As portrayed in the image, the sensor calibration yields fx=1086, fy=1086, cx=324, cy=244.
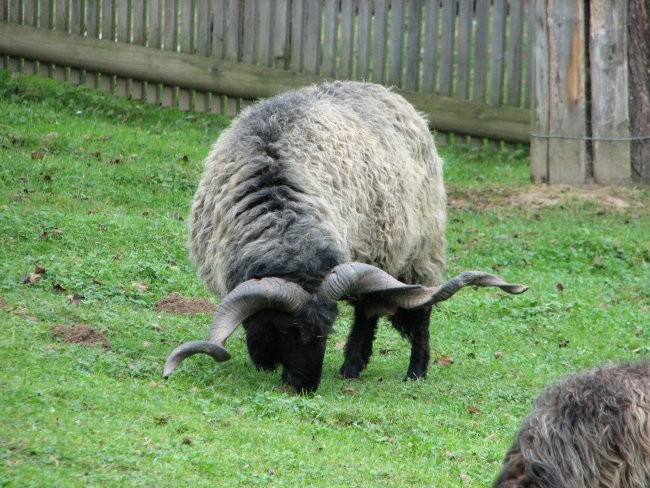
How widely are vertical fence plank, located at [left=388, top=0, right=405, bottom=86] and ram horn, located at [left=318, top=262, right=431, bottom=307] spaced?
7459 millimetres

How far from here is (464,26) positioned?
1459 cm

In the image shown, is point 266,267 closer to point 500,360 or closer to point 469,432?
point 469,432

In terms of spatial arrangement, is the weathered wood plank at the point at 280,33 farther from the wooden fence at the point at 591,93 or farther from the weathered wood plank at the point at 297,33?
the wooden fence at the point at 591,93

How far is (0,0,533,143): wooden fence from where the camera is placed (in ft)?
48.0

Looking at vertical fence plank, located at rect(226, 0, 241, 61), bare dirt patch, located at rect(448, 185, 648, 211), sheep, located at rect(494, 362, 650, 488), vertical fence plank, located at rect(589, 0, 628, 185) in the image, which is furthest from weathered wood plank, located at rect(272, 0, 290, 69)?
sheep, located at rect(494, 362, 650, 488)

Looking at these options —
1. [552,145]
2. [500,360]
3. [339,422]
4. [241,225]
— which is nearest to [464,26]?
[552,145]

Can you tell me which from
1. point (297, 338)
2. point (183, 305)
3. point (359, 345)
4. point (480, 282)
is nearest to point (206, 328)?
point (183, 305)

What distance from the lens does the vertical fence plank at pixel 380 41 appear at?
585 inches

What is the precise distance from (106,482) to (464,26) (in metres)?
10.6

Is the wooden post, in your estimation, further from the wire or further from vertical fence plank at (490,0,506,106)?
vertical fence plank at (490,0,506,106)

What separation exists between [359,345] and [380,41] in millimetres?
7290

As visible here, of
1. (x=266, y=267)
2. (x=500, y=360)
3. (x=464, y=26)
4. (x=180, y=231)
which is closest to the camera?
(x=266, y=267)

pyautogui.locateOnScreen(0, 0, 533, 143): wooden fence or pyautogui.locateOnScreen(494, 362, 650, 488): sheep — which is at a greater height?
pyautogui.locateOnScreen(0, 0, 533, 143): wooden fence

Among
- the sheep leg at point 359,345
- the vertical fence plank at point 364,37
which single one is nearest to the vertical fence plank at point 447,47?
the vertical fence plank at point 364,37
